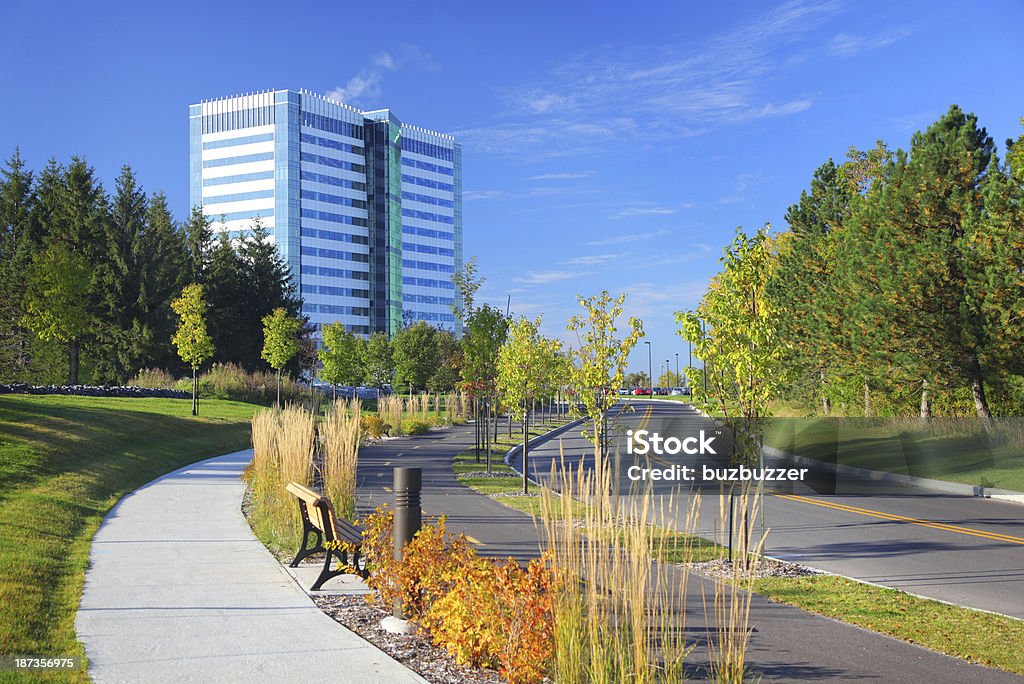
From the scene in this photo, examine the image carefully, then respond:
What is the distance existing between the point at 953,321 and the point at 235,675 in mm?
21353

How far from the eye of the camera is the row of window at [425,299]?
140 metres

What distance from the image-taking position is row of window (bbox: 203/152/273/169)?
123312 millimetres

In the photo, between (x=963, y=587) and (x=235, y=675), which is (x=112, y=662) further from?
(x=963, y=587)

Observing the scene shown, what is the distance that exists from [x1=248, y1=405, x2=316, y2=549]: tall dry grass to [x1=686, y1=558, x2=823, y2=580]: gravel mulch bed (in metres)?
5.10

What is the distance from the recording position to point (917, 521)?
568 inches

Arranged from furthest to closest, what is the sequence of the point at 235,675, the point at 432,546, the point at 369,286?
the point at 369,286 → the point at 432,546 → the point at 235,675

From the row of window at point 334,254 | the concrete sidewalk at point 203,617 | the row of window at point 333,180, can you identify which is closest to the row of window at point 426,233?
the row of window at point 334,254

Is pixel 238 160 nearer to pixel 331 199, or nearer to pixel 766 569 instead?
pixel 331 199

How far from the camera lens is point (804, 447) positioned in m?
29.1

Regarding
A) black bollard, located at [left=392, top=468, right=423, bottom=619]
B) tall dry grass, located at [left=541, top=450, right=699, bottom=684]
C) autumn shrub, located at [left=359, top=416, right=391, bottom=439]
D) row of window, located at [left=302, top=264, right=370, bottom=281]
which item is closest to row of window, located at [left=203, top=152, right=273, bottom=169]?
row of window, located at [left=302, top=264, right=370, bottom=281]

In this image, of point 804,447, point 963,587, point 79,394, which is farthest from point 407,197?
point 963,587

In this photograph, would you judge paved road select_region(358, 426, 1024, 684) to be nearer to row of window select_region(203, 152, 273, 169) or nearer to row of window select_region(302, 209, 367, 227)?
row of window select_region(302, 209, 367, 227)

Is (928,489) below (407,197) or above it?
below

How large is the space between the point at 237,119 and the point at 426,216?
114ft
